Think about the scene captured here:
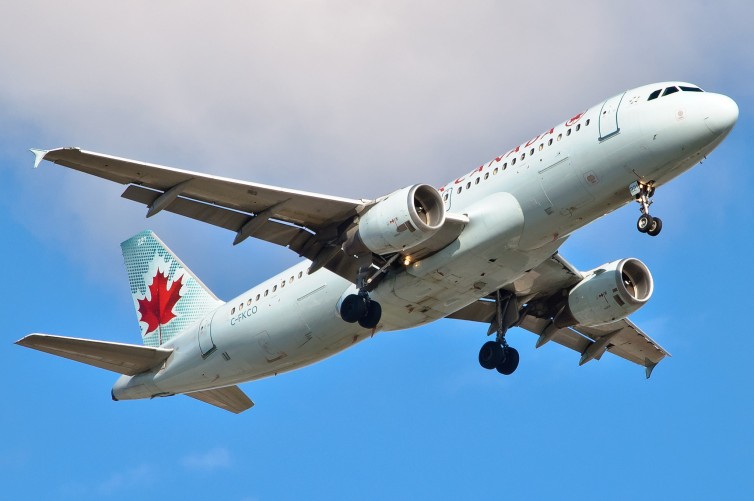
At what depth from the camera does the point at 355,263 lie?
116 feet

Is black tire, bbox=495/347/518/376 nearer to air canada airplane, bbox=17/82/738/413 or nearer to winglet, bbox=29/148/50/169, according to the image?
air canada airplane, bbox=17/82/738/413

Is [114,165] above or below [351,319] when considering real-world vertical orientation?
above

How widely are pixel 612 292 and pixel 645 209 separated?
686 cm

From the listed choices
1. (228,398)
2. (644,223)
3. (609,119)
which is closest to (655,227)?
(644,223)

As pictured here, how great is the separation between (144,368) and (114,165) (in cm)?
965

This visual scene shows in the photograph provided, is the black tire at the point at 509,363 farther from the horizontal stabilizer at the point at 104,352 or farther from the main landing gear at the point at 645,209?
the horizontal stabilizer at the point at 104,352

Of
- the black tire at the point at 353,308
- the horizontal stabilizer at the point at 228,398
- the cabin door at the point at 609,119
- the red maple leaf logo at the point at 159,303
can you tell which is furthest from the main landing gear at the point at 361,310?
the red maple leaf logo at the point at 159,303

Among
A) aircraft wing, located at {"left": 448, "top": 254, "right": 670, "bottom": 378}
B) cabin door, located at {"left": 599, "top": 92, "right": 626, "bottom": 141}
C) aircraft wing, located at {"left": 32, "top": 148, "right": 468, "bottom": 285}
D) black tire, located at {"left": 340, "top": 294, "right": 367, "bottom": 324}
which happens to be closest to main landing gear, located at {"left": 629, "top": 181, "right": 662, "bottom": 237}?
cabin door, located at {"left": 599, "top": 92, "right": 626, "bottom": 141}

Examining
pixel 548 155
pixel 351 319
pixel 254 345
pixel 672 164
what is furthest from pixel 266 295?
pixel 672 164

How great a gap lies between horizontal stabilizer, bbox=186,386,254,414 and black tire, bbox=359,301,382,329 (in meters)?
8.30

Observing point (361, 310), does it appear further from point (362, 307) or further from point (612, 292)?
point (612, 292)

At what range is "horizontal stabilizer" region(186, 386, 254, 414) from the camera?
41.2m

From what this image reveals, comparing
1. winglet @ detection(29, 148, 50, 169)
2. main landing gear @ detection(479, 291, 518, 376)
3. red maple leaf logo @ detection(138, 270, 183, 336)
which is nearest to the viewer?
winglet @ detection(29, 148, 50, 169)

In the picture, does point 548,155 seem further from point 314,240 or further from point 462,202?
point 314,240
